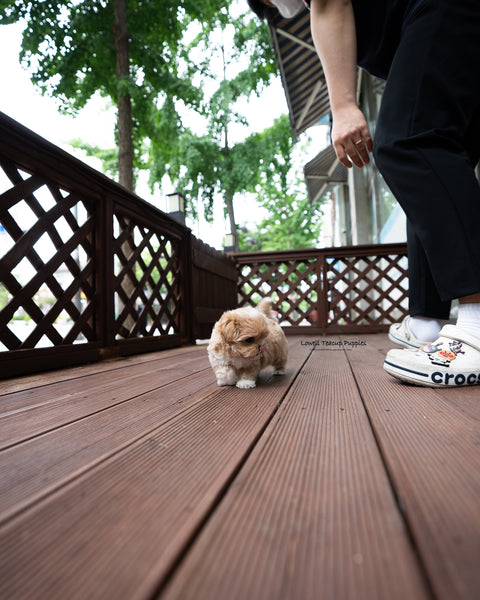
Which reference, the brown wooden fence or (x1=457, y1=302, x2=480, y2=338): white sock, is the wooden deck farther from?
the brown wooden fence

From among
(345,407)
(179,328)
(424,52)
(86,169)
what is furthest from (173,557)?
(179,328)

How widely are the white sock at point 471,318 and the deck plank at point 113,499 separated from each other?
0.74m

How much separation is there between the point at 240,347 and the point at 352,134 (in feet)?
2.91

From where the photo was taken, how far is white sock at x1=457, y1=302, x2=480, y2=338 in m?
1.21

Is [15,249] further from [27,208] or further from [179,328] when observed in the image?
[179,328]

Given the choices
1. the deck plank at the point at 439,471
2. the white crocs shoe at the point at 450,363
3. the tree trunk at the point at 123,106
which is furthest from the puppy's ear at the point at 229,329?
the tree trunk at the point at 123,106

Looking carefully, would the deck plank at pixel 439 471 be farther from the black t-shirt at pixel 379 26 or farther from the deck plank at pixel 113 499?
the black t-shirt at pixel 379 26

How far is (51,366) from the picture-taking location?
2.08m

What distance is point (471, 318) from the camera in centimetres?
123

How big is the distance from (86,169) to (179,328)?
1.83 meters

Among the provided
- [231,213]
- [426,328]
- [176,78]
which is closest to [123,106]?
[176,78]

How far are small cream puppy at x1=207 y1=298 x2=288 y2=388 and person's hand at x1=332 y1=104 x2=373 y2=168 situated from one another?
0.72 m

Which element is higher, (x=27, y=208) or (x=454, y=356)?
(x=27, y=208)

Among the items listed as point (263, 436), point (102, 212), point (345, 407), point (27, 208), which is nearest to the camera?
point (263, 436)
